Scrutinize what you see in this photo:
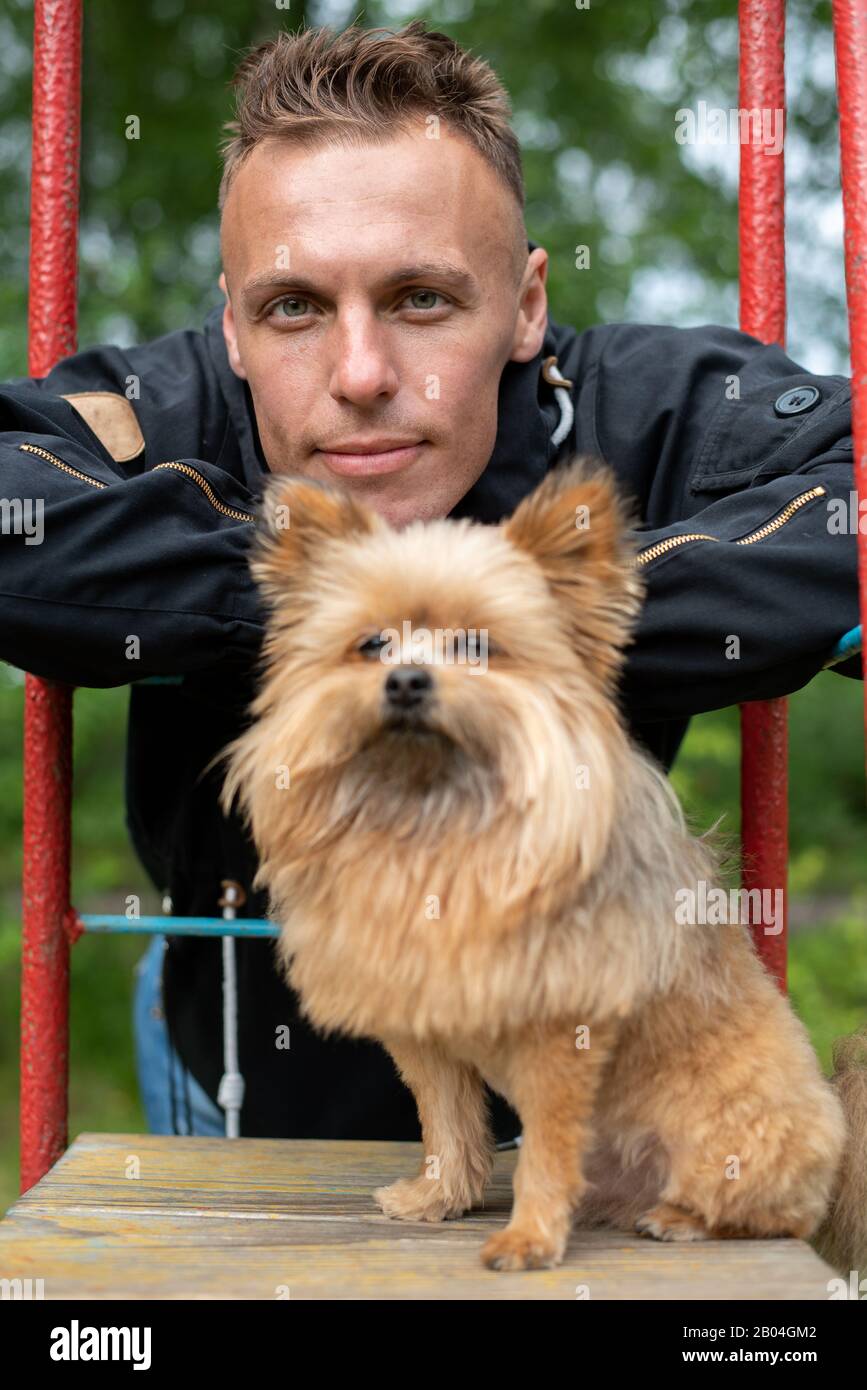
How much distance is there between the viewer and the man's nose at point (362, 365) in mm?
2693

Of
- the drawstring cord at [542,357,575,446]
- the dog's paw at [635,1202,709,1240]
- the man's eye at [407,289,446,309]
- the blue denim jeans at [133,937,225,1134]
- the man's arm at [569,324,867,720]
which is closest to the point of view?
the dog's paw at [635,1202,709,1240]

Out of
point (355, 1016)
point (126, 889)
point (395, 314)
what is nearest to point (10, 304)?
point (126, 889)

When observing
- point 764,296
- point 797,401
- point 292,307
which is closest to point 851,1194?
point 797,401

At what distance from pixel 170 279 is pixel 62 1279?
5.98 metres

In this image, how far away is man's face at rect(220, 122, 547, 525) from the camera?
8.94ft

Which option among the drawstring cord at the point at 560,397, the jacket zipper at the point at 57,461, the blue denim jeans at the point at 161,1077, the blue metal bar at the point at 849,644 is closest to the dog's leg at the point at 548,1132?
the blue metal bar at the point at 849,644

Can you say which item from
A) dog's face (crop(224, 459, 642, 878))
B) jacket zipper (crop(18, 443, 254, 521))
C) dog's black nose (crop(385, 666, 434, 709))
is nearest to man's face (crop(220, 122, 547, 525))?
jacket zipper (crop(18, 443, 254, 521))

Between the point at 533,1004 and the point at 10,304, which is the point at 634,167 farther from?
the point at 533,1004

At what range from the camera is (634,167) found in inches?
309

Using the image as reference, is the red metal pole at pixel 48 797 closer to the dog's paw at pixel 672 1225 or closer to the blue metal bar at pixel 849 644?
the dog's paw at pixel 672 1225

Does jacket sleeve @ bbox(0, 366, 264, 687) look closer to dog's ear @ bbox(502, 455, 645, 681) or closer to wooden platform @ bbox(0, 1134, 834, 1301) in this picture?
dog's ear @ bbox(502, 455, 645, 681)

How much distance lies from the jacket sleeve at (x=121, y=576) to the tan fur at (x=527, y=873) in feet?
0.97

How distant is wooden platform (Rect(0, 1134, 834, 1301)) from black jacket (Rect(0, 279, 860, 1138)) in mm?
884

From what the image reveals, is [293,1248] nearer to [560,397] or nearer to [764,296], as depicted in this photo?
[560,397]
